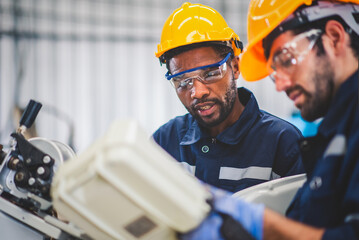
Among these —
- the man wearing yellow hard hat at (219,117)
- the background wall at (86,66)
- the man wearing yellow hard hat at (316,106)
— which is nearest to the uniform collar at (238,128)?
the man wearing yellow hard hat at (219,117)

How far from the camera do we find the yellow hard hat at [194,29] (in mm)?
1743

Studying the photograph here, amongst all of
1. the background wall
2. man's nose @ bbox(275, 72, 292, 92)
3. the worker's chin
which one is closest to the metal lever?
the worker's chin

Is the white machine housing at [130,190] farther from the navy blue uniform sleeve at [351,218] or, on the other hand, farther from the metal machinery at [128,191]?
the navy blue uniform sleeve at [351,218]

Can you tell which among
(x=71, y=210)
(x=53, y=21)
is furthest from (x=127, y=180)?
(x=53, y=21)

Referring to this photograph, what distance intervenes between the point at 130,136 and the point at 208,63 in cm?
95

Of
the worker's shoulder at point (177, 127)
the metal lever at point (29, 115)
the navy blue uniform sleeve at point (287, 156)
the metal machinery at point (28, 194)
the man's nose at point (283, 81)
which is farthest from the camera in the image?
→ the worker's shoulder at point (177, 127)

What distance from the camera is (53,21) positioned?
4387mm

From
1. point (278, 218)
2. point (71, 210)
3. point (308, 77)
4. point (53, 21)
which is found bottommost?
point (278, 218)

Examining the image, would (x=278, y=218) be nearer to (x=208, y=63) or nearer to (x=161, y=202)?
(x=161, y=202)

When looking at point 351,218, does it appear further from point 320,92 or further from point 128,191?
point 128,191

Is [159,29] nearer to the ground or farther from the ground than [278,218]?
farther from the ground

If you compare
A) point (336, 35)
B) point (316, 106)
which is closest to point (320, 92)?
point (316, 106)

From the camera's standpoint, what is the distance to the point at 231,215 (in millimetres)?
860

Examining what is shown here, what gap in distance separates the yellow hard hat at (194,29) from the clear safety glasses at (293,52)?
0.66 metres
